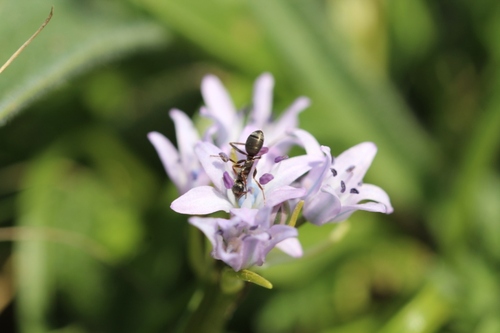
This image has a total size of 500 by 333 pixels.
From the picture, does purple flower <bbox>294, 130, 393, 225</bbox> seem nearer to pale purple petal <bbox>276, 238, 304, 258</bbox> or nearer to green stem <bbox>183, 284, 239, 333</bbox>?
pale purple petal <bbox>276, 238, 304, 258</bbox>

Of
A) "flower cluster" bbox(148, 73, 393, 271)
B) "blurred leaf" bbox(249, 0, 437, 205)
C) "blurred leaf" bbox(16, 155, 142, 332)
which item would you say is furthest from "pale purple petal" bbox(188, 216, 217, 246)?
"blurred leaf" bbox(249, 0, 437, 205)

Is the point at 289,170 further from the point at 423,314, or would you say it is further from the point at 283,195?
the point at 423,314

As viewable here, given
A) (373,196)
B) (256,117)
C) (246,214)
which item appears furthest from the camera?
(256,117)

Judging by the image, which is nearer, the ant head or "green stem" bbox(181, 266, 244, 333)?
the ant head

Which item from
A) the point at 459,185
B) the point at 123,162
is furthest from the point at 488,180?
the point at 123,162

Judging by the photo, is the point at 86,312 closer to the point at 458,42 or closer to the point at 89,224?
the point at 89,224

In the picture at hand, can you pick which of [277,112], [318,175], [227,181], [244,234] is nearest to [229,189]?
[227,181]
